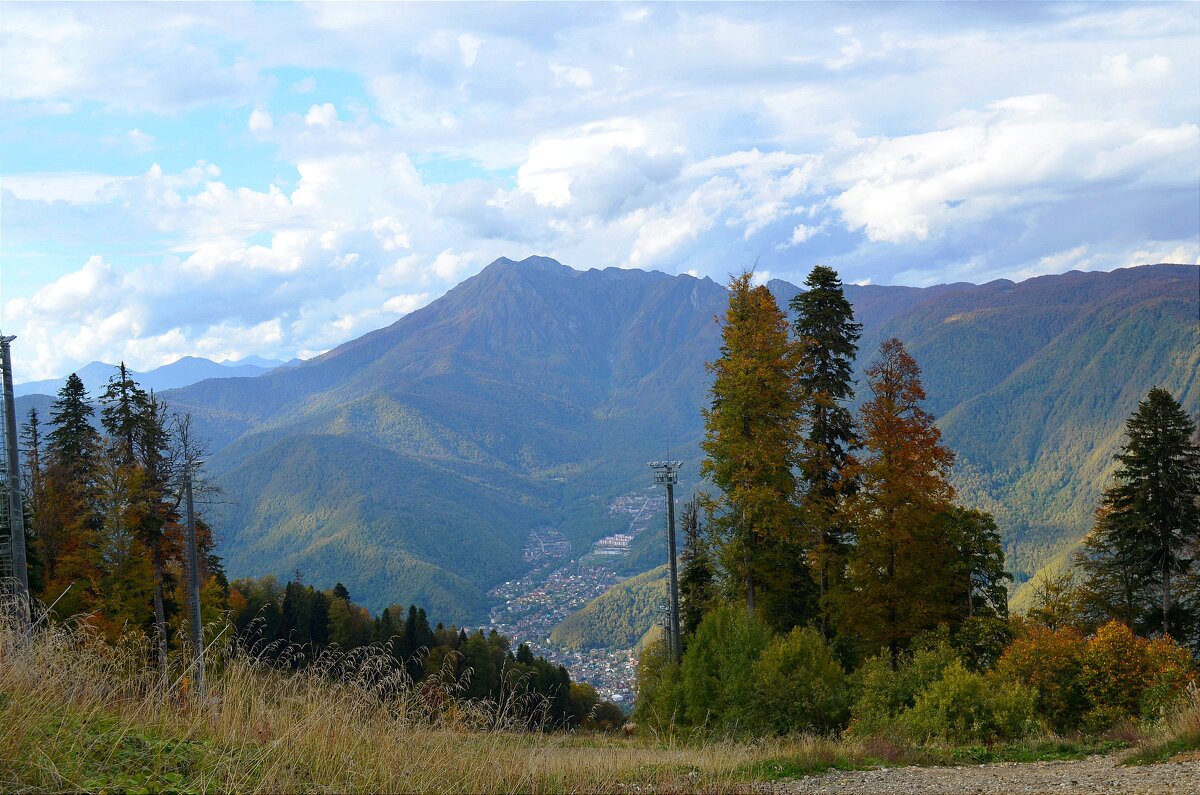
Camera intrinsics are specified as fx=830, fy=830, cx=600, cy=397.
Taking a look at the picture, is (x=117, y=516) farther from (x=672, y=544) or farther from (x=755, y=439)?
(x=755, y=439)

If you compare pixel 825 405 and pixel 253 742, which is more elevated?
pixel 825 405

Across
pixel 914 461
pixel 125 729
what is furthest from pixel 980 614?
pixel 125 729

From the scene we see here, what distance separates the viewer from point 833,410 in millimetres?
25859

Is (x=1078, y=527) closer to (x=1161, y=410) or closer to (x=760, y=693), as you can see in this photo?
(x=1161, y=410)

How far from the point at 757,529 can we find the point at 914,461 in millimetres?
4764

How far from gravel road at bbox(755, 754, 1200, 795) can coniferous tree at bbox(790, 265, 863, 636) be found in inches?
505

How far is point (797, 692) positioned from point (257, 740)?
45.9 ft

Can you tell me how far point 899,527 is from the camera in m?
22.9

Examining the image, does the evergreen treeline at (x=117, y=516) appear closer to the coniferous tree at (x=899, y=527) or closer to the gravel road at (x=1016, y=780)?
the coniferous tree at (x=899, y=527)

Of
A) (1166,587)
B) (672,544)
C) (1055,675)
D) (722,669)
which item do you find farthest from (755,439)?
(1166,587)

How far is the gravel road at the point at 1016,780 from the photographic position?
31.2 ft

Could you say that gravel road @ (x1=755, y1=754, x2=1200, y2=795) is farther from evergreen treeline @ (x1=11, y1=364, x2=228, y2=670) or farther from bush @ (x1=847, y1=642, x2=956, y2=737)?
evergreen treeline @ (x1=11, y1=364, x2=228, y2=670)

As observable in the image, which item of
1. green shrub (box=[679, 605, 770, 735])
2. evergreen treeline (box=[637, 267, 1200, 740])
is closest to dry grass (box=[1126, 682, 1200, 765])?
evergreen treeline (box=[637, 267, 1200, 740])

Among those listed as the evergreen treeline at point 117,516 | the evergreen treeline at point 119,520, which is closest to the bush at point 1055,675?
the evergreen treeline at point 117,516
